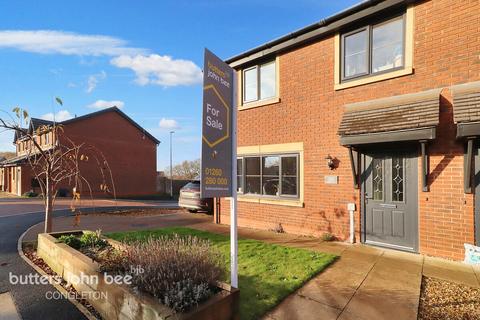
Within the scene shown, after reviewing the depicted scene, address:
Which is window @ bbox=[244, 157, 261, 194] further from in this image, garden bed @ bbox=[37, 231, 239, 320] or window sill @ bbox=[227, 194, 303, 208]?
garden bed @ bbox=[37, 231, 239, 320]

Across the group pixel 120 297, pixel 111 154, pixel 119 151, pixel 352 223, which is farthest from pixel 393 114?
pixel 119 151

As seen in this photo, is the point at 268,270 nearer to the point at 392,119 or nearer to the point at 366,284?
the point at 366,284

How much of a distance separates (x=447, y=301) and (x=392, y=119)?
11.7 ft

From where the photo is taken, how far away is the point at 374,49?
701cm

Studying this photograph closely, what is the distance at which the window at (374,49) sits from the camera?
6.67 m

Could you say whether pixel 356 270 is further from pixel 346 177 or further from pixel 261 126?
pixel 261 126

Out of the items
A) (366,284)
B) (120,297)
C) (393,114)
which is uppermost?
(393,114)

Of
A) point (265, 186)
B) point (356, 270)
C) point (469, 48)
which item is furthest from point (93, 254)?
point (469, 48)

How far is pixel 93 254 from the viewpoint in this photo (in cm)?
511

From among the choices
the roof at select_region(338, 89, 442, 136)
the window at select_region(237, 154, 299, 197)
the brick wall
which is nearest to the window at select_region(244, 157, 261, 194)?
the window at select_region(237, 154, 299, 197)

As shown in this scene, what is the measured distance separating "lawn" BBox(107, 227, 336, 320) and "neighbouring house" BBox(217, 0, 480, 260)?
1802mm

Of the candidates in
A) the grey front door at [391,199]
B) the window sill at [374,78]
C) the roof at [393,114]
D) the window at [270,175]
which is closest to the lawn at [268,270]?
the grey front door at [391,199]

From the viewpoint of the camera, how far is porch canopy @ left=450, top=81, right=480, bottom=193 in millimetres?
5031

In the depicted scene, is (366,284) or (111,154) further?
(111,154)
